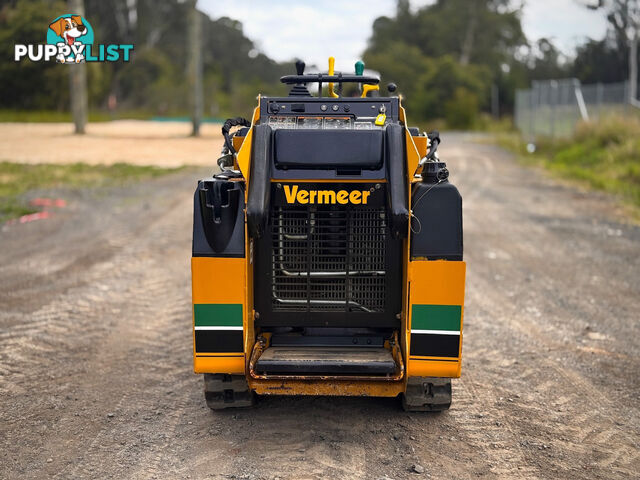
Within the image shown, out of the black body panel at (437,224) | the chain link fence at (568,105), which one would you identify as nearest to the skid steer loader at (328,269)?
the black body panel at (437,224)

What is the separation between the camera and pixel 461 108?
49.4 meters

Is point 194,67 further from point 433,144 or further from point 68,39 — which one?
point 433,144

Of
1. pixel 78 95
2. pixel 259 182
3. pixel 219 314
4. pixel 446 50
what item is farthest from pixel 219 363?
pixel 446 50

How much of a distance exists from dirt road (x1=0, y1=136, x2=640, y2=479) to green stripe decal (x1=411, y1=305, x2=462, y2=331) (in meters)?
0.73

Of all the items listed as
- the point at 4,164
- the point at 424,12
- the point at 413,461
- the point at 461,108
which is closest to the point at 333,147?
the point at 413,461

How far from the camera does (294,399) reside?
5320 mm

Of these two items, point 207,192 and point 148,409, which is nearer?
point 207,192

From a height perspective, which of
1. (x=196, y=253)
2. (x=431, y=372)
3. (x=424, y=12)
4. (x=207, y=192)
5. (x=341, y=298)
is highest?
(x=424, y=12)

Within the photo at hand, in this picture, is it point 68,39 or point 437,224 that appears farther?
point 68,39

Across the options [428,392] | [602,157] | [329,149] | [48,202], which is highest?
[329,149]

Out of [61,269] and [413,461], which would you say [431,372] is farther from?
[61,269]

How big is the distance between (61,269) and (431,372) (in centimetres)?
591

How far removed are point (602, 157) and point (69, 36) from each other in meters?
16.5

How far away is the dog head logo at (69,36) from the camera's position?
22206 mm
